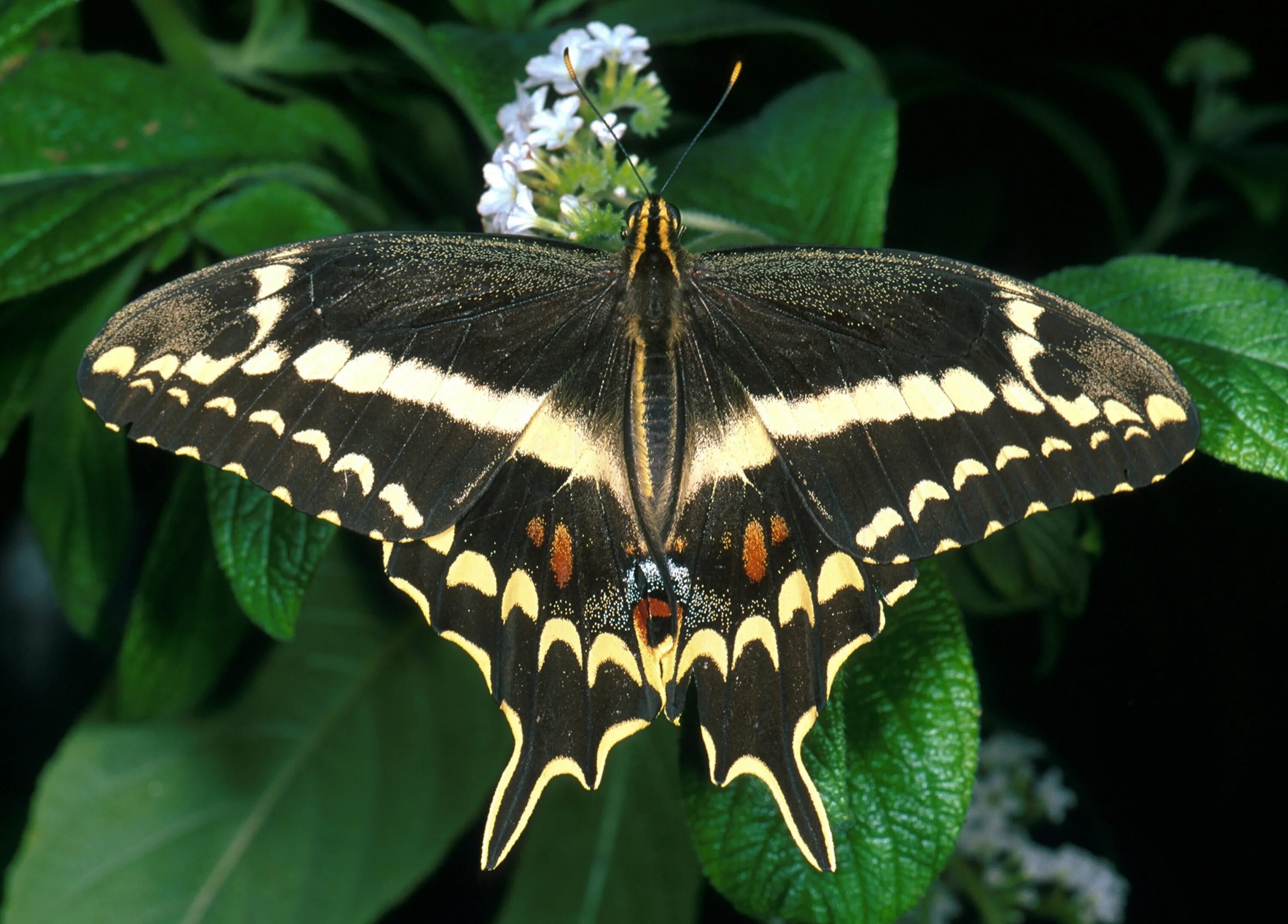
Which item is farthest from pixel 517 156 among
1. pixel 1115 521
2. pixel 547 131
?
pixel 1115 521

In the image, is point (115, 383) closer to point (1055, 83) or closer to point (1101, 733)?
point (1101, 733)

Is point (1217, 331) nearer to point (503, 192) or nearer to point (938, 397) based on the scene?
point (938, 397)

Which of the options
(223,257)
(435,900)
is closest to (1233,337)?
(223,257)

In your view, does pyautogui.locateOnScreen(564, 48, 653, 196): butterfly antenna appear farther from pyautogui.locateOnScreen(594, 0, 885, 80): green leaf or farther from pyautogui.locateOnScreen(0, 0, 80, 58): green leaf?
pyautogui.locateOnScreen(0, 0, 80, 58): green leaf

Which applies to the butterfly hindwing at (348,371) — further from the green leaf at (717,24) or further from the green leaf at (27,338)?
the green leaf at (27,338)

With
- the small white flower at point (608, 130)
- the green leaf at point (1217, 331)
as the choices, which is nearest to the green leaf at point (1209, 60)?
the green leaf at point (1217, 331)

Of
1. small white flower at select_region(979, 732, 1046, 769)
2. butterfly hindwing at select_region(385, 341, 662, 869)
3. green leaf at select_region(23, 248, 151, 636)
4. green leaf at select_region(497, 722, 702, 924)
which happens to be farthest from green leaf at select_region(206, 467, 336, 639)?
small white flower at select_region(979, 732, 1046, 769)
